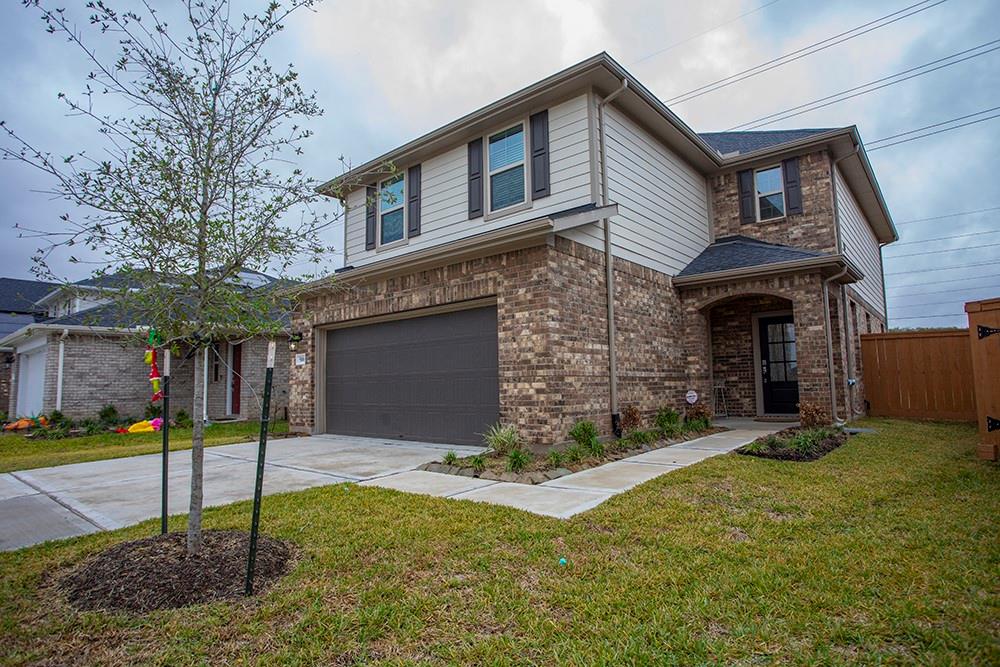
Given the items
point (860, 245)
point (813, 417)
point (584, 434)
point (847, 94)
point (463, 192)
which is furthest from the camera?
point (847, 94)

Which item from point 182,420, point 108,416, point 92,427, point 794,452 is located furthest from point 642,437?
point 108,416

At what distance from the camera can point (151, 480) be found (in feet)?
21.6

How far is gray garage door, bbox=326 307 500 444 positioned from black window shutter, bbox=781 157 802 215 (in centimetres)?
761

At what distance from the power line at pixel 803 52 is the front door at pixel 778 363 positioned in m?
7.42

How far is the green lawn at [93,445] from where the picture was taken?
8.73 m

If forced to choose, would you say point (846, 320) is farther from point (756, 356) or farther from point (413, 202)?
point (413, 202)

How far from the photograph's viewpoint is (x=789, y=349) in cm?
1129

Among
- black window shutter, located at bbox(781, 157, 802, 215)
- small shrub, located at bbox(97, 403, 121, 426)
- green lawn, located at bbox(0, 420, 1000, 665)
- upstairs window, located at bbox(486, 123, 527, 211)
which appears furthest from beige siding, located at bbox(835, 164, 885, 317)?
small shrub, located at bbox(97, 403, 121, 426)

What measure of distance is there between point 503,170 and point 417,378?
4.01 meters

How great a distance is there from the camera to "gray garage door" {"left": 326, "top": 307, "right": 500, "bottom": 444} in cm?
845

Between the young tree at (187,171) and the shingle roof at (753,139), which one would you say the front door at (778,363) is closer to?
the shingle roof at (753,139)

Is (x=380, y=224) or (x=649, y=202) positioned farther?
(x=380, y=224)

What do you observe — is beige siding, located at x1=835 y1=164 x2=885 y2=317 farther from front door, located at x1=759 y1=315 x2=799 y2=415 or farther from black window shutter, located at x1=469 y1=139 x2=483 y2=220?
black window shutter, located at x1=469 y1=139 x2=483 y2=220

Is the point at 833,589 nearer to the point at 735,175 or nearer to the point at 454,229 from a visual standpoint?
the point at 454,229
